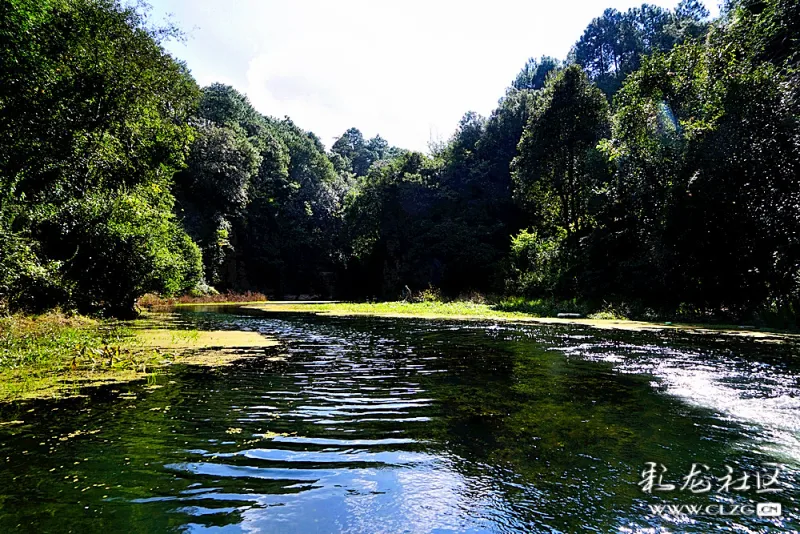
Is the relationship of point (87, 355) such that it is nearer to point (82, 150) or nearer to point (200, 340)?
point (200, 340)

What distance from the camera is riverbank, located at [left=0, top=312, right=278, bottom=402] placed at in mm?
6695

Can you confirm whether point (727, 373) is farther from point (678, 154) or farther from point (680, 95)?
point (680, 95)

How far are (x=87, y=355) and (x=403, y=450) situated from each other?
729 centimetres

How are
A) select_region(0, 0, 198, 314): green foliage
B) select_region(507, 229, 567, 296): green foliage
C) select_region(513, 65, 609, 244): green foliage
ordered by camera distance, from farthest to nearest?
select_region(513, 65, 609, 244): green foliage
select_region(507, 229, 567, 296): green foliage
select_region(0, 0, 198, 314): green foliage

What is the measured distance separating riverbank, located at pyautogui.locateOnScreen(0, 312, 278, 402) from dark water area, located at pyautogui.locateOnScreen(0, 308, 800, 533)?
2.45 ft

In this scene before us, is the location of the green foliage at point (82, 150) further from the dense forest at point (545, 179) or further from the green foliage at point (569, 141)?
the green foliage at point (569, 141)

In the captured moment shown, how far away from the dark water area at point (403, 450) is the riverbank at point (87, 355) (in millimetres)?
746

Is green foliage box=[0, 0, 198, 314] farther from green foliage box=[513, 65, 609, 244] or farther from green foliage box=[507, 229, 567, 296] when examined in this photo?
green foliage box=[513, 65, 609, 244]

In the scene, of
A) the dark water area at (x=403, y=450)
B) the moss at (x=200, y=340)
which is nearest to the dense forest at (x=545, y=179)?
the moss at (x=200, y=340)

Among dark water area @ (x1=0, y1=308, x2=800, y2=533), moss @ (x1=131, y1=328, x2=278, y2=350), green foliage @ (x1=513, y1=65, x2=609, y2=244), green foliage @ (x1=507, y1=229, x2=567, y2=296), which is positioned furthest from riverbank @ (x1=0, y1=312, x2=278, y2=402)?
green foliage @ (x1=513, y1=65, x2=609, y2=244)

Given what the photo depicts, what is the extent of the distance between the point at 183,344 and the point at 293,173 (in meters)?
57.6

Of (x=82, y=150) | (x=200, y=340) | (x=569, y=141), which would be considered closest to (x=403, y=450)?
(x=200, y=340)

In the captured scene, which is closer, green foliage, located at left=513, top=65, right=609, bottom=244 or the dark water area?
the dark water area

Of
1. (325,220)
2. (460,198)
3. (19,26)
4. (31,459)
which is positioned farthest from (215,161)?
(31,459)
